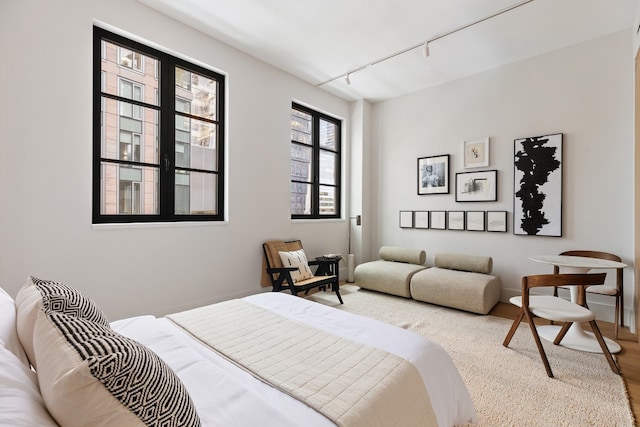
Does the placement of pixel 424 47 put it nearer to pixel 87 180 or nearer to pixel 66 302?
pixel 87 180

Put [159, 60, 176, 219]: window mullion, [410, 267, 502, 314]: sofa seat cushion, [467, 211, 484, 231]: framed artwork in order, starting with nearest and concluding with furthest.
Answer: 1. [159, 60, 176, 219]: window mullion
2. [410, 267, 502, 314]: sofa seat cushion
3. [467, 211, 484, 231]: framed artwork

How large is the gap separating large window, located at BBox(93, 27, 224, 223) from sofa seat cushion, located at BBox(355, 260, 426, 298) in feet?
7.11

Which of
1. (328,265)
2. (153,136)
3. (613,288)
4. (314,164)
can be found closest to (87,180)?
(153,136)

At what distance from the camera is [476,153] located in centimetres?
423

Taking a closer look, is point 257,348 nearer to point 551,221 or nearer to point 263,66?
point 263,66

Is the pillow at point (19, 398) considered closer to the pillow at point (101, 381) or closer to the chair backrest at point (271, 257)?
the pillow at point (101, 381)

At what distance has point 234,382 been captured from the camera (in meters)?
1.07

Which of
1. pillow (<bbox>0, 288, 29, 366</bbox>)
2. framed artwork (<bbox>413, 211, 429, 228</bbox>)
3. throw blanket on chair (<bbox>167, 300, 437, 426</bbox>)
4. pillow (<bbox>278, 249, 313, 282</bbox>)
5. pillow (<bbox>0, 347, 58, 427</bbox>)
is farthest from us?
framed artwork (<bbox>413, 211, 429, 228</bbox>)

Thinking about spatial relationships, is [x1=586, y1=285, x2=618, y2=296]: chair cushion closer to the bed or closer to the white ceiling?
the bed

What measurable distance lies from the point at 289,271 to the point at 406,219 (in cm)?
235

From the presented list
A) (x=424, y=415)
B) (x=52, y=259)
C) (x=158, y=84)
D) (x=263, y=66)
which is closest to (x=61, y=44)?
(x=158, y=84)

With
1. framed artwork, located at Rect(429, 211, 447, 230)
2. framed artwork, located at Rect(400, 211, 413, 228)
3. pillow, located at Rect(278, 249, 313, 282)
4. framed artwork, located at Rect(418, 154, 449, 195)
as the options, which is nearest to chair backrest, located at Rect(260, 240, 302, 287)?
pillow, located at Rect(278, 249, 313, 282)

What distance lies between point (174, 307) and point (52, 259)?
1121 mm

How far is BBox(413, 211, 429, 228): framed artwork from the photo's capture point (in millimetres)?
4727
